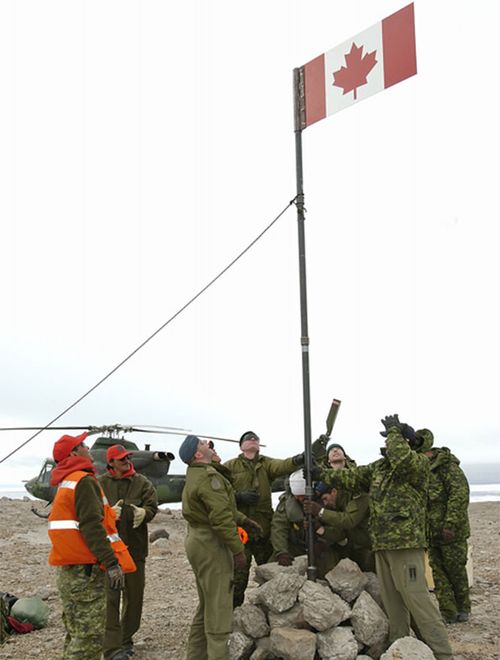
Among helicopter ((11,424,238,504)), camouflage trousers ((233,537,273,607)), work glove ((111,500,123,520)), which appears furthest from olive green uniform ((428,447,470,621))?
helicopter ((11,424,238,504))

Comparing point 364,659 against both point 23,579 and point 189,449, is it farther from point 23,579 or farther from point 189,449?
point 23,579

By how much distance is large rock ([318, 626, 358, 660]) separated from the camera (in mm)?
5090

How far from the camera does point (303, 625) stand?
17.6 feet

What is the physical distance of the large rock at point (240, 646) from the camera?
532cm

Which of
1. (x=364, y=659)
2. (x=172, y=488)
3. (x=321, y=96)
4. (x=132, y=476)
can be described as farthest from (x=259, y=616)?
(x=172, y=488)

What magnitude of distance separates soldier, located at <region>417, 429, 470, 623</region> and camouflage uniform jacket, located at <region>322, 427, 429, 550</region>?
1636 mm

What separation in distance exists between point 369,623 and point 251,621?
41.0 inches

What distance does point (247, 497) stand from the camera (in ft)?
20.3

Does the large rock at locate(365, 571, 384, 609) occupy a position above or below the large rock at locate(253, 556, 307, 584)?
below

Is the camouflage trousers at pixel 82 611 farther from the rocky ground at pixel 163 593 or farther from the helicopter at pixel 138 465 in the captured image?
the helicopter at pixel 138 465

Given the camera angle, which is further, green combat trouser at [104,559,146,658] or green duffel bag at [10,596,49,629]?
green duffel bag at [10,596,49,629]

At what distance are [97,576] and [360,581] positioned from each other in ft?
7.91

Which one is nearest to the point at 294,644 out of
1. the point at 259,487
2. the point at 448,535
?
the point at 259,487

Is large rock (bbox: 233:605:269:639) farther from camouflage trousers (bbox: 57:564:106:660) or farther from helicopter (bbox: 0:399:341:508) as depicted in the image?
helicopter (bbox: 0:399:341:508)
